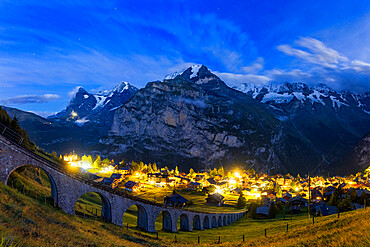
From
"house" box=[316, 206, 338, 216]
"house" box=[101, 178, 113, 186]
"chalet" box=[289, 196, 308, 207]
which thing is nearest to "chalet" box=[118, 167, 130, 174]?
"house" box=[101, 178, 113, 186]

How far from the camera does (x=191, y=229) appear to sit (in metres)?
48.8

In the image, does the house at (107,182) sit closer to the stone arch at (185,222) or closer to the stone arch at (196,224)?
the stone arch at (196,224)

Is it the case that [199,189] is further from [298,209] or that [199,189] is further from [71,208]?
[71,208]

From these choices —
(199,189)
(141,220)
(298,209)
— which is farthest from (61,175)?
(199,189)

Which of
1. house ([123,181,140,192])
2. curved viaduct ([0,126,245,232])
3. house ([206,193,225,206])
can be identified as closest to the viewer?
curved viaduct ([0,126,245,232])

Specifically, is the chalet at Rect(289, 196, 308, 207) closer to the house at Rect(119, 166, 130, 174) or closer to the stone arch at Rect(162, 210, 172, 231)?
the stone arch at Rect(162, 210, 172, 231)

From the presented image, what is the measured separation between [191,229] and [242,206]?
44.0m

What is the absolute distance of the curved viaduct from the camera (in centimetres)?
2722

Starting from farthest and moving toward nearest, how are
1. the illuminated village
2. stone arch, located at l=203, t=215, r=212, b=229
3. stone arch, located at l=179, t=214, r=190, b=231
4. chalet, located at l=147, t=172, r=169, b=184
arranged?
chalet, located at l=147, t=172, r=169, b=184 < the illuminated village < stone arch, located at l=203, t=215, r=212, b=229 < stone arch, located at l=179, t=214, r=190, b=231

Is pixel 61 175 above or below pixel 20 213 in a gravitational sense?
above

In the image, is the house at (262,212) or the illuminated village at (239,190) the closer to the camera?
the house at (262,212)

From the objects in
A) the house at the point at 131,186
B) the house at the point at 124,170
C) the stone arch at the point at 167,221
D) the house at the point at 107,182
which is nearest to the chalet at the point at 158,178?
the house at the point at 124,170

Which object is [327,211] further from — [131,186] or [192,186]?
[192,186]

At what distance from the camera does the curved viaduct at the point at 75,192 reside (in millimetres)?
27222
